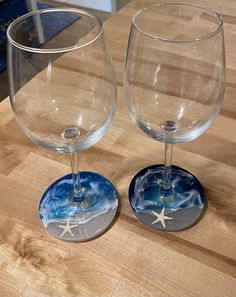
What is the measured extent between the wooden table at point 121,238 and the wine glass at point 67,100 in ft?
0.07

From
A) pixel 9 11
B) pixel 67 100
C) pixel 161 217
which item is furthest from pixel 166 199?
pixel 9 11

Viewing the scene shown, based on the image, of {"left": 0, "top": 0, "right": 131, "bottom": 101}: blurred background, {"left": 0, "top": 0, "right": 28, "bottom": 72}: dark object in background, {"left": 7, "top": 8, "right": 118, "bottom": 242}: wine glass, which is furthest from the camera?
{"left": 0, "top": 0, "right": 28, "bottom": 72}: dark object in background

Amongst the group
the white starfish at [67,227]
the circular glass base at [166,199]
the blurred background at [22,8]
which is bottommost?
the blurred background at [22,8]

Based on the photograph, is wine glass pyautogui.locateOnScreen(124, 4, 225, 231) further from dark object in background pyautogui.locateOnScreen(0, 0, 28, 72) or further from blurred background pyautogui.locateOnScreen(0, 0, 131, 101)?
dark object in background pyautogui.locateOnScreen(0, 0, 28, 72)

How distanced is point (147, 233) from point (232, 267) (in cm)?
9

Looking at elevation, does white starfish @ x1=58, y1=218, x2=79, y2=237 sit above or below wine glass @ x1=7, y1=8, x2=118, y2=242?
below

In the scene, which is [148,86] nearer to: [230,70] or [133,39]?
[133,39]

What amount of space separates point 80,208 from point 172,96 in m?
0.16

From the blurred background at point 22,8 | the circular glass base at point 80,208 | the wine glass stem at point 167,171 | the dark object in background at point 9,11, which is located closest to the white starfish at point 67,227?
the circular glass base at point 80,208

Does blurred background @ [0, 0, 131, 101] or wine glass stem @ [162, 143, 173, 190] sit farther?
blurred background @ [0, 0, 131, 101]

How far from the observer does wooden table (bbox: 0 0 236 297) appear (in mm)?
351

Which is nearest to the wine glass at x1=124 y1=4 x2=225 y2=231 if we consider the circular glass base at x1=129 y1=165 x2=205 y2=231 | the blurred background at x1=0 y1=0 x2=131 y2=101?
the circular glass base at x1=129 y1=165 x2=205 y2=231

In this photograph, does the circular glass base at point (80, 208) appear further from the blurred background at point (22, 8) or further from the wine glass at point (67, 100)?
the blurred background at point (22, 8)

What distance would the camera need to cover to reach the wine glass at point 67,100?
0.33 metres
